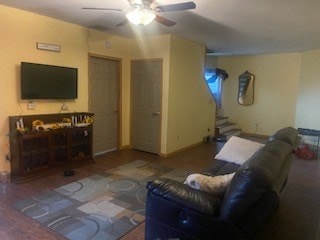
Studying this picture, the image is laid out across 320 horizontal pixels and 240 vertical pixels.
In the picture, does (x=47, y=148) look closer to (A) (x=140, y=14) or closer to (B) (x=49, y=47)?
(B) (x=49, y=47)

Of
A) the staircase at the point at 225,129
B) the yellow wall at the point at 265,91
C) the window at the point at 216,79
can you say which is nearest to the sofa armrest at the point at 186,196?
the staircase at the point at 225,129

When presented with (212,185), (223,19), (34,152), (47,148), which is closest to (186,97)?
(223,19)

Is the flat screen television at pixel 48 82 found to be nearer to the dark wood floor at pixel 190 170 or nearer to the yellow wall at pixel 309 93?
the dark wood floor at pixel 190 170

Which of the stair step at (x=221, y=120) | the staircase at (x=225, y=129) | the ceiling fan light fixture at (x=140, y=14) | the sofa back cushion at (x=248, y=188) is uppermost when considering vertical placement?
the ceiling fan light fixture at (x=140, y=14)

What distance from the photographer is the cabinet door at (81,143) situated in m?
4.15

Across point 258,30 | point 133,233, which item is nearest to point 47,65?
point 133,233

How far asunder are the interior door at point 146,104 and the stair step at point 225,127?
2.56 metres

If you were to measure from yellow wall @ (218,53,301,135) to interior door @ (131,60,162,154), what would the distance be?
3.74 meters

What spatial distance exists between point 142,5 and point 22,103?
2.40 meters

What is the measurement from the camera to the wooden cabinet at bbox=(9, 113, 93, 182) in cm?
348

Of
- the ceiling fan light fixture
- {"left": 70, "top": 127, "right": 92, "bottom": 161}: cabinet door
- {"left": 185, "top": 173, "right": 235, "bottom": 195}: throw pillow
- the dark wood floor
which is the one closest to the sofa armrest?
{"left": 185, "top": 173, "right": 235, "bottom": 195}: throw pillow

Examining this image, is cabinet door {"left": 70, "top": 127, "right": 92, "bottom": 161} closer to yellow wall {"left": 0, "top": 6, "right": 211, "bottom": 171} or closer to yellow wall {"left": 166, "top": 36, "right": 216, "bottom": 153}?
yellow wall {"left": 0, "top": 6, "right": 211, "bottom": 171}

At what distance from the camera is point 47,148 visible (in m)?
3.77

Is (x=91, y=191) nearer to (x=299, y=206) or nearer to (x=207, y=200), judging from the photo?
(x=207, y=200)
